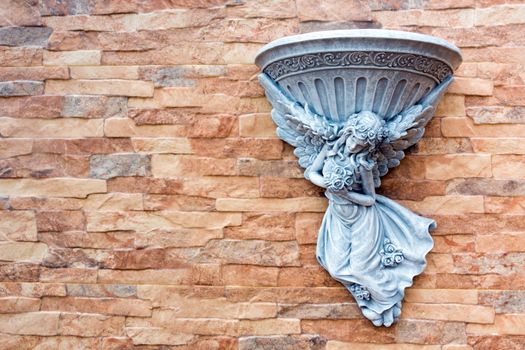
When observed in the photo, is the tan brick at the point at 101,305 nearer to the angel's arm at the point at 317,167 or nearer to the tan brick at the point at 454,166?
the angel's arm at the point at 317,167

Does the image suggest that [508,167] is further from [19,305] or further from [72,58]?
[19,305]

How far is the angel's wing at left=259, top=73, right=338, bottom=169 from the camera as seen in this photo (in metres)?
2.50

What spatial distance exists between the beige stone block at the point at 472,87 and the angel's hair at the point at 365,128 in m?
0.41

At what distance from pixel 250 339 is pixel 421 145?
1.02m

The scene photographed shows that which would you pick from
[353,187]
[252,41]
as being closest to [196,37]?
[252,41]

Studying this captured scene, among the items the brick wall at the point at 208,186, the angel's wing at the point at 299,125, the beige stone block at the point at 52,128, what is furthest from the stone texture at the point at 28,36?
the angel's wing at the point at 299,125

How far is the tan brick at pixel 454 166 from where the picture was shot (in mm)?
2646

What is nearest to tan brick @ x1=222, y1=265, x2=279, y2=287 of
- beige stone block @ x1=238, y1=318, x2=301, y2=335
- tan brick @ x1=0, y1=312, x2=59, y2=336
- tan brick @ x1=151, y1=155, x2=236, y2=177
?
beige stone block @ x1=238, y1=318, x2=301, y2=335

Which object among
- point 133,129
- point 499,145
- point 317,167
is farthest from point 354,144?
point 133,129

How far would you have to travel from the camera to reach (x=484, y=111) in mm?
2664

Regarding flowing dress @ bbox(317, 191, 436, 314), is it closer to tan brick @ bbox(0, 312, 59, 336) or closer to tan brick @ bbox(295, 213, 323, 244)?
tan brick @ bbox(295, 213, 323, 244)

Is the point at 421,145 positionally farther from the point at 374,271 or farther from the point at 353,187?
the point at 374,271

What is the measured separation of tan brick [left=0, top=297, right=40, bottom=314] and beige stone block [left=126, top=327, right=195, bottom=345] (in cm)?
40

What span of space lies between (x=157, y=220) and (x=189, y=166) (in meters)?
0.26
